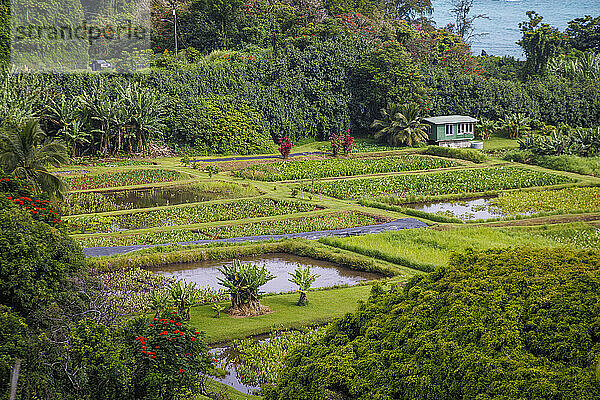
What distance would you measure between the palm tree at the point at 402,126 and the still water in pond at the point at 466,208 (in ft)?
47.8

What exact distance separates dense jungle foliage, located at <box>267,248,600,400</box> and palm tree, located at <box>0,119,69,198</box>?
1110 cm

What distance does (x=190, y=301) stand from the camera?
1169cm

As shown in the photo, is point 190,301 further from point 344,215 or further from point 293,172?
point 293,172

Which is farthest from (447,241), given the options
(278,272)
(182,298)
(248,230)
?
(182,298)

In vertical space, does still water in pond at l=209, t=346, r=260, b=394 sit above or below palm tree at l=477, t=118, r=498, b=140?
below

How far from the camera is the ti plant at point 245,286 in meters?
12.0

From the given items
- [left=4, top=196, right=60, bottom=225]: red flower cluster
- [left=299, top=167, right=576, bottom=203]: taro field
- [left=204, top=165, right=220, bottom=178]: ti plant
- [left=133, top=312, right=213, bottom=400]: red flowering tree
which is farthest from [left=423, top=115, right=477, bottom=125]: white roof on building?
[left=133, top=312, right=213, bottom=400]: red flowering tree

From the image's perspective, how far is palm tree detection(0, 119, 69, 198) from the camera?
52.1 ft

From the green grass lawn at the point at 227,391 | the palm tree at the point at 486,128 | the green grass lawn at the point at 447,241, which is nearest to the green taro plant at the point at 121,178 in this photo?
the green grass lawn at the point at 447,241

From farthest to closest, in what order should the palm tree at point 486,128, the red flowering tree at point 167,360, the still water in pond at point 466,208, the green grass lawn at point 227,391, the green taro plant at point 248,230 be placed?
the palm tree at point 486,128 < the still water in pond at point 466,208 < the green taro plant at point 248,230 < the green grass lawn at point 227,391 < the red flowering tree at point 167,360

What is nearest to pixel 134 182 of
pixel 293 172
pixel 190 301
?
pixel 293 172

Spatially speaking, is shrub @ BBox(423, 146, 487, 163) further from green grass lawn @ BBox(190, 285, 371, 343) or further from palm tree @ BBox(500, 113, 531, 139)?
green grass lawn @ BBox(190, 285, 371, 343)

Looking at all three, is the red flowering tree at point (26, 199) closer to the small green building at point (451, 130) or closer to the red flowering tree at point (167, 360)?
the red flowering tree at point (167, 360)

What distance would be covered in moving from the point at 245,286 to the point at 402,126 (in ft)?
94.8
